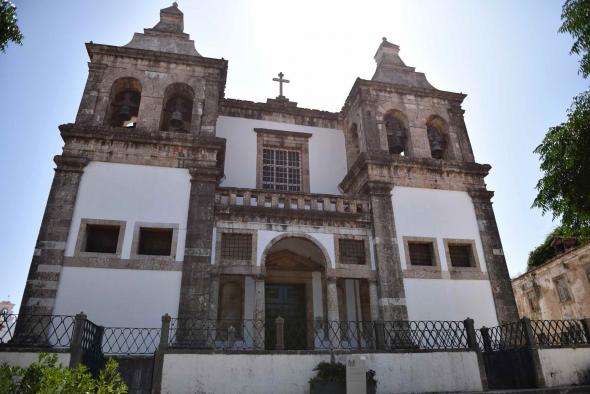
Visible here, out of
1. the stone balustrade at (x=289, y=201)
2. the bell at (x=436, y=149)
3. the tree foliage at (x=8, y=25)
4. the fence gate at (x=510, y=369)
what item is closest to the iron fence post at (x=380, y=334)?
the fence gate at (x=510, y=369)

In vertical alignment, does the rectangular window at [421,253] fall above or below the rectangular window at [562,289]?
below

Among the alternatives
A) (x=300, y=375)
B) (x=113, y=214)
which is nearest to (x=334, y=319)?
(x=300, y=375)

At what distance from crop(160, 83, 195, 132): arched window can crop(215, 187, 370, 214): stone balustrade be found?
3068 millimetres

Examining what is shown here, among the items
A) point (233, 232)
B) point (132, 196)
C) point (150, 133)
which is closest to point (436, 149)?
point (233, 232)

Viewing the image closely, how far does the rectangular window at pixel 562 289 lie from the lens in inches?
876

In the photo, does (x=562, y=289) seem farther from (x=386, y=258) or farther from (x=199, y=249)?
(x=199, y=249)

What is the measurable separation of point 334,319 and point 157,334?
4.71 meters

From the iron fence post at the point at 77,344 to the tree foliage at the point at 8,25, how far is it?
5.43m

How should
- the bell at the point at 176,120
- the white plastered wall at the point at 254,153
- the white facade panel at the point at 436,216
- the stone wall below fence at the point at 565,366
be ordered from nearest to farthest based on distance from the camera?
1. the stone wall below fence at the point at 565,366
2. the white facade panel at the point at 436,216
3. the bell at the point at 176,120
4. the white plastered wall at the point at 254,153

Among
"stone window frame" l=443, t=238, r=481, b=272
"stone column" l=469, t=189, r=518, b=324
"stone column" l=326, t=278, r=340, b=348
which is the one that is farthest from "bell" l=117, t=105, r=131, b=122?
"stone column" l=469, t=189, r=518, b=324

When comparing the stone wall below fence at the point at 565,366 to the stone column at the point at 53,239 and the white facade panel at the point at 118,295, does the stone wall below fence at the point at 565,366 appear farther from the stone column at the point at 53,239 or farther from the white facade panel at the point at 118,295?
the stone column at the point at 53,239

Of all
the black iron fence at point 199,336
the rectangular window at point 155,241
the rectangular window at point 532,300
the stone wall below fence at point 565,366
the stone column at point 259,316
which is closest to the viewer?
the black iron fence at point 199,336

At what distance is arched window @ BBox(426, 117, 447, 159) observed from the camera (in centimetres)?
1545

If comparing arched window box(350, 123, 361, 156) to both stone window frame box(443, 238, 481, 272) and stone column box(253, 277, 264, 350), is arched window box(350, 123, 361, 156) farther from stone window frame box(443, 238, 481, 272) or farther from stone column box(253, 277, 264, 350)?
stone column box(253, 277, 264, 350)
